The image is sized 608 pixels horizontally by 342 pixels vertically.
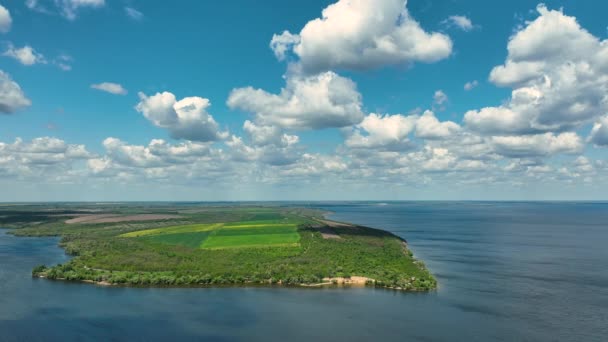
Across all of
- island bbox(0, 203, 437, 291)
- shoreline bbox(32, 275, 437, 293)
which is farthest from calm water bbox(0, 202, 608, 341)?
island bbox(0, 203, 437, 291)

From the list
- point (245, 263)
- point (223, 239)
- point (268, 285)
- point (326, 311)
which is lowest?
point (326, 311)

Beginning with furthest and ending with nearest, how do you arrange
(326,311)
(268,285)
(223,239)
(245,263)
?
(223,239) → (245,263) → (268,285) → (326,311)

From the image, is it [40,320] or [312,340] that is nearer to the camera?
[312,340]

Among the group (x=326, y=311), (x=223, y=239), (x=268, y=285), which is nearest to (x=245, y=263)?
(x=268, y=285)

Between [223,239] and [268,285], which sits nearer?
[268,285]

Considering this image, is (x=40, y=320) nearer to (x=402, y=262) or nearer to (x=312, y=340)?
(x=312, y=340)

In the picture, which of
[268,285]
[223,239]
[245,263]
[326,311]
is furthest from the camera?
[223,239]

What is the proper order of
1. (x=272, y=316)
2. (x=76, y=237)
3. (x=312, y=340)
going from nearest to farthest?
(x=312, y=340) → (x=272, y=316) → (x=76, y=237)

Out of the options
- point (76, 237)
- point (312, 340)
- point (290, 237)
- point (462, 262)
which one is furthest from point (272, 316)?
point (76, 237)

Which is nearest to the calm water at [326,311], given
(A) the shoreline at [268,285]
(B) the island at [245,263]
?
(A) the shoreline at [268,285]

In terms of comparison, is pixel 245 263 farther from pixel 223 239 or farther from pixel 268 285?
pixel 223 239

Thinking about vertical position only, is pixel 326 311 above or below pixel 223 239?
below
